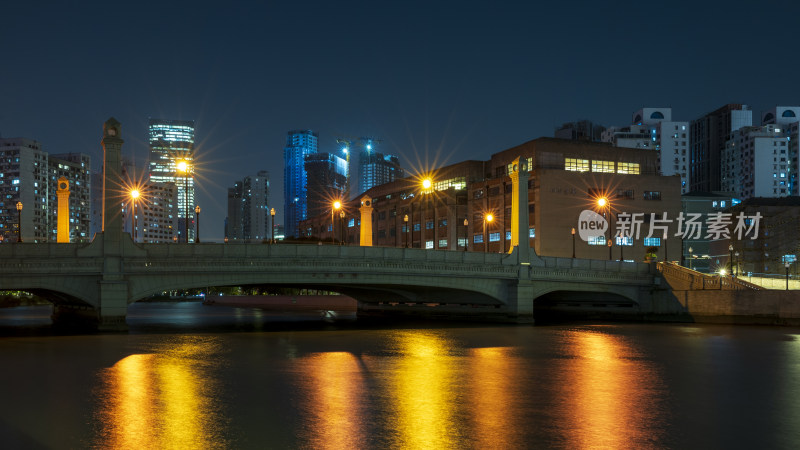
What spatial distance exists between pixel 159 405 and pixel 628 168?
99762 millimetres

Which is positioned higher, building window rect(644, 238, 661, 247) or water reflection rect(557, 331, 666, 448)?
building window rect(644, 238, 661, 247)

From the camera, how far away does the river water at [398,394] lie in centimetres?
1717

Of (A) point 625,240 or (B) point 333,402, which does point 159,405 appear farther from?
(A) point 625,240

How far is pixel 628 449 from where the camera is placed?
16.0 meters

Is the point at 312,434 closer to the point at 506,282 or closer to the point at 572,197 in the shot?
the point at 506,282

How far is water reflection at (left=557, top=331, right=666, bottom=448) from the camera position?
1723 cm

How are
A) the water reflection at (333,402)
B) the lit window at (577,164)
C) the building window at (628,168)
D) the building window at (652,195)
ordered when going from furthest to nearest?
the building window at (628,168)
the lit window at (577,164)
the building window at (652,195)
the water reflection at (333,402)

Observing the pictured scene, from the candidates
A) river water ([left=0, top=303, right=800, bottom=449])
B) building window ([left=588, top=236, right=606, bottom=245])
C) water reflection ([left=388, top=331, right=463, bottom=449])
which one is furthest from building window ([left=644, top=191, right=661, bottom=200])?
water reflection ([left=388, top=331, right=463, bottom=449])

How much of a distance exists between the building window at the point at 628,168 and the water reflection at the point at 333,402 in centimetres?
8539

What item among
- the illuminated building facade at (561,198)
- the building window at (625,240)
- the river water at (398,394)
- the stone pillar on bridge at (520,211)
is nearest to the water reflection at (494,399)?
the river water at (398,394)

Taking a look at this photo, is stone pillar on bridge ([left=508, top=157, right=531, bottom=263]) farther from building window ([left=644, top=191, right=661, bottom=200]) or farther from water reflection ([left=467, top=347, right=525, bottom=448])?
building window ([left=644, top=191, right=661, bottom=200])

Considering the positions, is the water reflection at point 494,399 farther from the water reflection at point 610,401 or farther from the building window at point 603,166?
the building window at point 603,166

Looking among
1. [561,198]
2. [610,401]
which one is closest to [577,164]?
[561,198]

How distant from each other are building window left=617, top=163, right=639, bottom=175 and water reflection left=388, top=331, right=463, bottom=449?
78.8m
